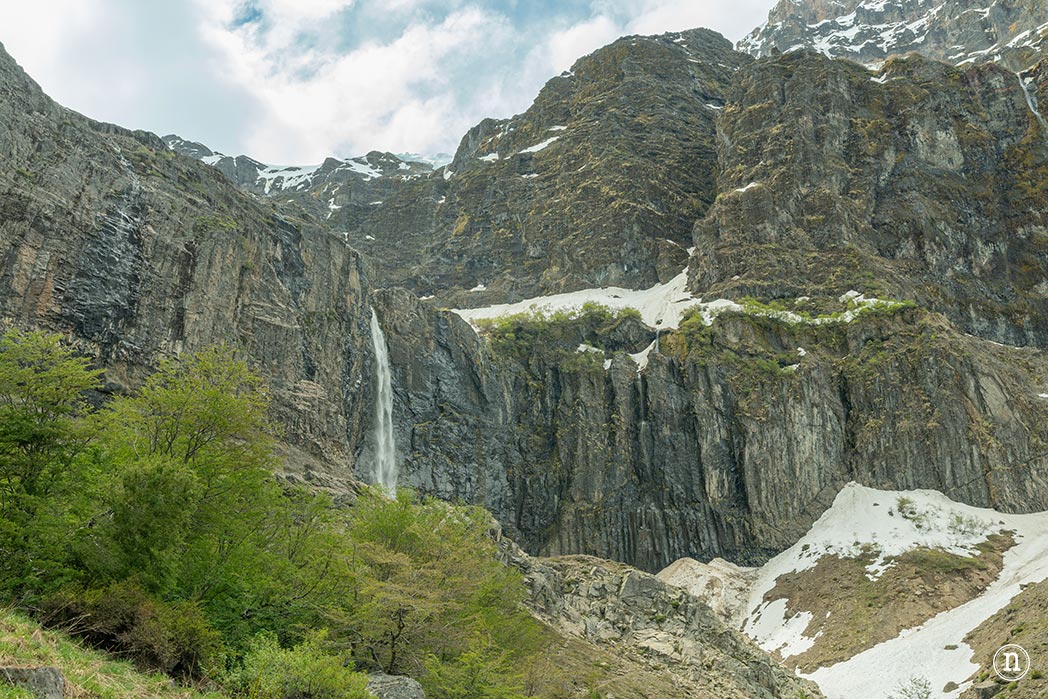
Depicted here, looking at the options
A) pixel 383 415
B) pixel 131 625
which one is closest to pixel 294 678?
pixel 131 625

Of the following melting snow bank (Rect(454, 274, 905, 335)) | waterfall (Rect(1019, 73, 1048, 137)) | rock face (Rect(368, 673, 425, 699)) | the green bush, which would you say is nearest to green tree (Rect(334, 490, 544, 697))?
rock face (Rect(368, 673, 425, 699))

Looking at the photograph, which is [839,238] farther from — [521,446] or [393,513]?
[393,513]

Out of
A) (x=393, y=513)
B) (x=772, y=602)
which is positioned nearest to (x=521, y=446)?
(x=772, y=602)

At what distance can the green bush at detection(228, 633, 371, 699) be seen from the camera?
15.7 metres

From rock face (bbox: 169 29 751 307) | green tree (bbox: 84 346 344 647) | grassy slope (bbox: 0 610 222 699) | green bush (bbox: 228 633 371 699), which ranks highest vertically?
rock face (bbox: 169 29 751 307)

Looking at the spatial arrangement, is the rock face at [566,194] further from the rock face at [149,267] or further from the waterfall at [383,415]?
the rock face at [149,267]

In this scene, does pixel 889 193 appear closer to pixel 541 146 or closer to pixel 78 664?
pixel 541 146

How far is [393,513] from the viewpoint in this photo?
2673 centimetres

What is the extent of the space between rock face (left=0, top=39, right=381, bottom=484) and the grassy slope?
97.0 feet

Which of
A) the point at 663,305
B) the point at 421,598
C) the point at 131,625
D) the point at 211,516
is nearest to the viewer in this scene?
the point at 131,625

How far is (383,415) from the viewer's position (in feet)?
234

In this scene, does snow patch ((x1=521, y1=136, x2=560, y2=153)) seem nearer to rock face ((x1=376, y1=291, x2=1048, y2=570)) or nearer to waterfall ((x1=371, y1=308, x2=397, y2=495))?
rock face ((x1=376, y1=291, x2=1048, y2=570))

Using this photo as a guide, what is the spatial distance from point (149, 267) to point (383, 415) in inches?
1118

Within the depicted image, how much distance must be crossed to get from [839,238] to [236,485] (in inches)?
3658
